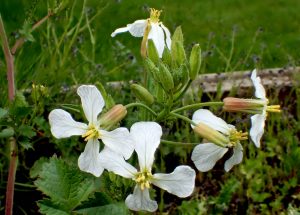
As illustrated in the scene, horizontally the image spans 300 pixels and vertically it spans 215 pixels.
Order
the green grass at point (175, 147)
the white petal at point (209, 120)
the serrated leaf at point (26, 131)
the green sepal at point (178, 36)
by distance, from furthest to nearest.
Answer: the green grass at point (175, 147), the serrated leaf at point (26, 131), the green sepal at point (178, 36), the white petal at point (209, 120)

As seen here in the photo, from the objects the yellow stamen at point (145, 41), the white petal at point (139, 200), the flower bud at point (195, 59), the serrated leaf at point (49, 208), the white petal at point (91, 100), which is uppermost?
the yellow stamen at point (145, 41)

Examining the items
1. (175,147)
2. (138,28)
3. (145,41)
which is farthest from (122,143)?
(175,147)

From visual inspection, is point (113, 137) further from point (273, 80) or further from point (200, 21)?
point (200, 21)

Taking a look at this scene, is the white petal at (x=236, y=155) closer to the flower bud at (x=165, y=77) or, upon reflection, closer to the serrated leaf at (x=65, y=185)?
the flower bud at (x=165, y=77)

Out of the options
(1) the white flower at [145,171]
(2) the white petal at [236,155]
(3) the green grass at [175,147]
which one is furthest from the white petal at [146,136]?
(3) the green grass at [175,147]

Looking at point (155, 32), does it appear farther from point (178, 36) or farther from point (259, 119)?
point (259, 119)

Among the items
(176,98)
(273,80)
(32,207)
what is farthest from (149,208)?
(273,80)
